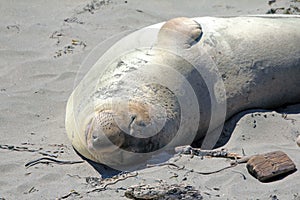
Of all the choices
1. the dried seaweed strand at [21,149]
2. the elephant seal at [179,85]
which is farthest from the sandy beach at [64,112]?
the elephant seal at [179,85]

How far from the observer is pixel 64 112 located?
4.91 metres

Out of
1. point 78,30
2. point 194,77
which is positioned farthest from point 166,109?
point 78,30

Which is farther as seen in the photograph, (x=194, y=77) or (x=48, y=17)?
(x=48, y=17)

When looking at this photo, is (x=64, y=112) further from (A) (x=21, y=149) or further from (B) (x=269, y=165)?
(B) (x=269, y=165)

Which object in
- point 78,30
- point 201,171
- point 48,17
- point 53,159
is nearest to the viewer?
point 201,171

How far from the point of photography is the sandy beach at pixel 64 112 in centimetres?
374

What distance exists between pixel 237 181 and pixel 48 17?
363 centimetres

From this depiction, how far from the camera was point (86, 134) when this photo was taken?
155 inches

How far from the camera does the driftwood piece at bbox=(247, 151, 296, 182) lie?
12.2 feet

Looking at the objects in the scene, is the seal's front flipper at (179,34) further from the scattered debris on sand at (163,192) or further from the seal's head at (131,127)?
the scattered debris on sand at (163,192)

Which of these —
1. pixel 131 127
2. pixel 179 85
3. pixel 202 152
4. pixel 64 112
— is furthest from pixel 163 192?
pixel 64 112

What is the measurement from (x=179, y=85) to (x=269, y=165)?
0.76 metres

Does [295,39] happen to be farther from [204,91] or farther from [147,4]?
[147,4]

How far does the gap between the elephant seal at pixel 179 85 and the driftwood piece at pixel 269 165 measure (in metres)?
0.50
